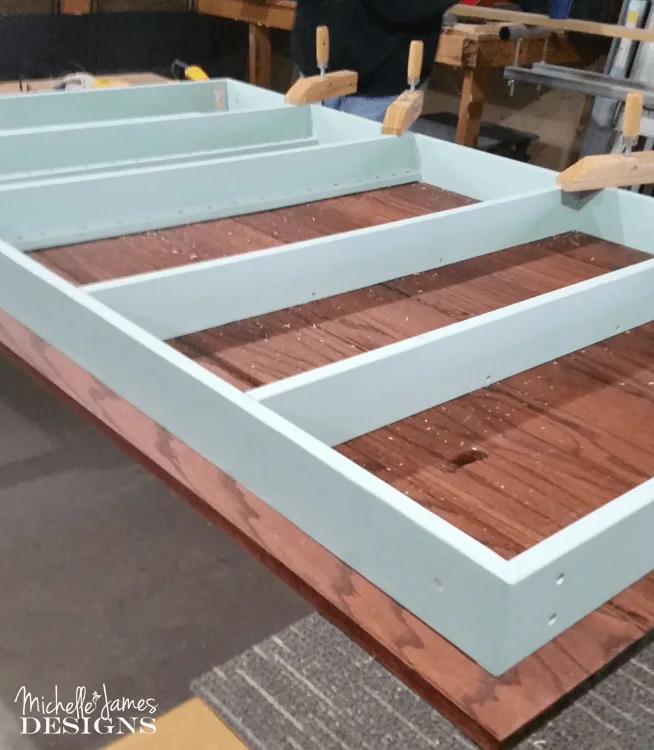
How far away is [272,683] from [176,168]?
101 cm

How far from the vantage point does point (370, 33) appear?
6.96ft

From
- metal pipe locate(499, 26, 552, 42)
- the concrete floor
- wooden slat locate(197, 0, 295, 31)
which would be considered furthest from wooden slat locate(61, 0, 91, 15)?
the concrete floor

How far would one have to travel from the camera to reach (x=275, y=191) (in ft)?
4.49

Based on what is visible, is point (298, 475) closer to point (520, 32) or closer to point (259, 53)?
point (520, 32)

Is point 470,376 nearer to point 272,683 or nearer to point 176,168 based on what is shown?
point 176,168

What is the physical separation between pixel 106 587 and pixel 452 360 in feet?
3.81

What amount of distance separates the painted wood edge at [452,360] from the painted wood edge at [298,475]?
0.19 feet

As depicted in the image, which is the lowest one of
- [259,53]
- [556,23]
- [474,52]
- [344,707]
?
[344,707]

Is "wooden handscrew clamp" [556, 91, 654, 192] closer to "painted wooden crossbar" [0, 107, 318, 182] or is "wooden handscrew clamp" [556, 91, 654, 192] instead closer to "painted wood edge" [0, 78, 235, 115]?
"painted wooden crossbar" [0, 107, 318, 182]

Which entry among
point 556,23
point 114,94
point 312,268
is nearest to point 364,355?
point 312,268

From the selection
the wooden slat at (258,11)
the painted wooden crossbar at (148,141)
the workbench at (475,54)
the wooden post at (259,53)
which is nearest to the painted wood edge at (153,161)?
the painted wooden crossbar at (148,141)

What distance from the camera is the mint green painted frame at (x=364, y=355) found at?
0.52 meters

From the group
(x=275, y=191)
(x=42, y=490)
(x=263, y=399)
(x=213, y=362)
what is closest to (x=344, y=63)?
(x=275, y=191)

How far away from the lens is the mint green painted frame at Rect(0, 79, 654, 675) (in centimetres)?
52
